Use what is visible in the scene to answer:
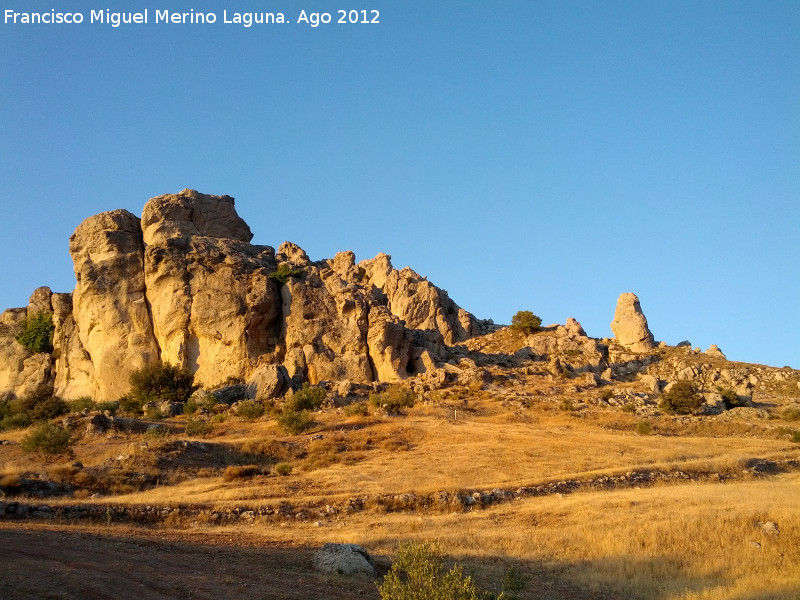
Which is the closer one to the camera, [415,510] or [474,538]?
[474,538]

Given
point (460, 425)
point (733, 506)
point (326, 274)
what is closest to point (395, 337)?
point (326, 274)

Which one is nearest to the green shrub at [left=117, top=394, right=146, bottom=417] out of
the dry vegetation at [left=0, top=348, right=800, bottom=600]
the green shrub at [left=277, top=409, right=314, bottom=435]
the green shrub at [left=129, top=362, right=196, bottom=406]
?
the green shrub at [left=129, top=362, right=196, bottom=406]

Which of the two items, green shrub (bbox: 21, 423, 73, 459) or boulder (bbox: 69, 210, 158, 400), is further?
boulder (bbox: 69, 210, 158, 400)

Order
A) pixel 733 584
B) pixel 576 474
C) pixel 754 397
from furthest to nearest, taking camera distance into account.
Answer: pixel 754 397 < pixel 576 474 < pixel 733 584

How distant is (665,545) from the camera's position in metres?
14.7

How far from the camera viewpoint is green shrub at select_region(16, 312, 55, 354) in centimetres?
4847

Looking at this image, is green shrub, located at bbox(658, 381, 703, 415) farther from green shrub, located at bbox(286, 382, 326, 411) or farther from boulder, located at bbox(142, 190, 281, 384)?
boulder, located at bbox(142, 190, 281, 384)

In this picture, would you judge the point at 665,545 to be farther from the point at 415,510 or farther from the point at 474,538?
the point at 415,510

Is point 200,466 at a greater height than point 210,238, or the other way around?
point 210,238

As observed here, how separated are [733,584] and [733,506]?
5521mm

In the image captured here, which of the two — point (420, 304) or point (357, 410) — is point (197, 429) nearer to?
point (357, 410)

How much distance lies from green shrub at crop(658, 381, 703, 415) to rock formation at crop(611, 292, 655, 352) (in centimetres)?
1617

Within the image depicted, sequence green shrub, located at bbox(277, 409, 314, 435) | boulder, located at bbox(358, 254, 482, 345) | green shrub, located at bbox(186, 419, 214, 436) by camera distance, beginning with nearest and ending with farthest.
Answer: green shrub, located at bbox(186, 419, 214, 436)
green shrub, located at bbox(277, 409, 314, 435)
boulder, located at bbox(358, 254, 482, 345)

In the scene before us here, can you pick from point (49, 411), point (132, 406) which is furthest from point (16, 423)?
point (132, 406)
